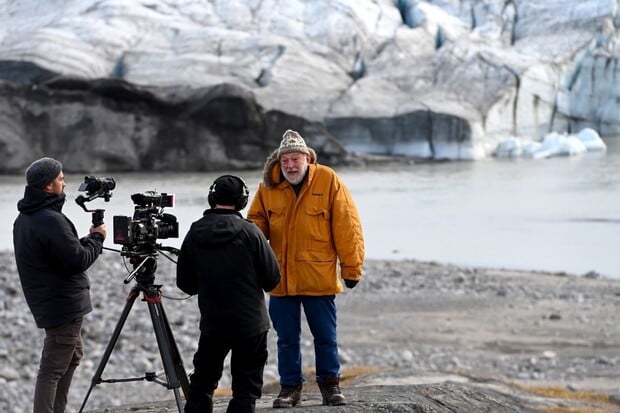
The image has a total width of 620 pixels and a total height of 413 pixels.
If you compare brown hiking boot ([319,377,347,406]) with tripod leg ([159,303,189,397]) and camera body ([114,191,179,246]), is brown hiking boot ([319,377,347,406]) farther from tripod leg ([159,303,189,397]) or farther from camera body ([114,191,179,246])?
camera body ([114,191,179,246])

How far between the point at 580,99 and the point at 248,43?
52.8 ft

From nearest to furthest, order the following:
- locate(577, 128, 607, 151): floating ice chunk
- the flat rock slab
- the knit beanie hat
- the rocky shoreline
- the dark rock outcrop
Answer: the knit beanie hat → the flat rock slab → the rocky shoreline → the dark rock outcrop → locate(577, 128, 607, 151): floating ice chunk

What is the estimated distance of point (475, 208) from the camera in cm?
2366

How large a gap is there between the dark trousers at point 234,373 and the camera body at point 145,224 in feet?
1.73

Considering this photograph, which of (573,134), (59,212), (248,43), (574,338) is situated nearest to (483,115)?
(573,134)

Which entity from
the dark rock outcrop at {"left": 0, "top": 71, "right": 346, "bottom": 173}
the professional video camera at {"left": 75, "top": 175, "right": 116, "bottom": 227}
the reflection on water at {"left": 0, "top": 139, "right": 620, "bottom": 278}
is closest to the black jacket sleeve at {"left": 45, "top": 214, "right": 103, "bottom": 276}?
the professional video camera at {"left": 75, "top": 175, "right": 116, "bottom": 227}

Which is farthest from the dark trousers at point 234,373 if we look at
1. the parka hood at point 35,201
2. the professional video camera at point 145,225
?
the parka hood at point 35,201

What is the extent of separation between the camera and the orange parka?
4055 millimetres

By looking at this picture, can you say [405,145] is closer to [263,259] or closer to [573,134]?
[573,134]

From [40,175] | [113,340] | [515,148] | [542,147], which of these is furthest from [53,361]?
[542,147]

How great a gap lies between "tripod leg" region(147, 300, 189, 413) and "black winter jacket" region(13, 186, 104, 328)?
36cm

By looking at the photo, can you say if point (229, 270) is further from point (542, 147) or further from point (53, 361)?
point (542, 147)

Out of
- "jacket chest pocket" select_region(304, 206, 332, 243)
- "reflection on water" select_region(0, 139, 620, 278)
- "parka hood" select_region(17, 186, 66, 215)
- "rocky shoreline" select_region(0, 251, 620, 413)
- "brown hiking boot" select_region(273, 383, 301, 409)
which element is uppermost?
"parka hood" select_region(17, 186, 66, 215)

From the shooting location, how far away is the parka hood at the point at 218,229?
3.57 metres
